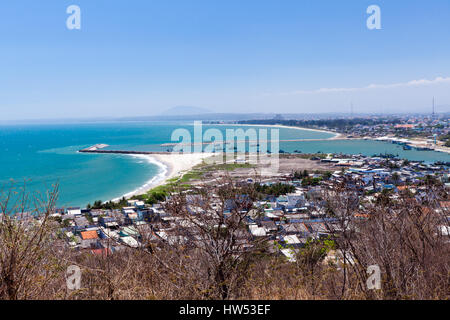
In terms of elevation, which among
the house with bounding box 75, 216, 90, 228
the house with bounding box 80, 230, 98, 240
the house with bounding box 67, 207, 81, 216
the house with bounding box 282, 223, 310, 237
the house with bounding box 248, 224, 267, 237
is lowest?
the house with bounding box 67, 207, 81, 216

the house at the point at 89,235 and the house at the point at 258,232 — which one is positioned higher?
the house at the point at 258,232

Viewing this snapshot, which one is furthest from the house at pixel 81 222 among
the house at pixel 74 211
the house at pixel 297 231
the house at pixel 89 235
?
the house at pixel 297 231

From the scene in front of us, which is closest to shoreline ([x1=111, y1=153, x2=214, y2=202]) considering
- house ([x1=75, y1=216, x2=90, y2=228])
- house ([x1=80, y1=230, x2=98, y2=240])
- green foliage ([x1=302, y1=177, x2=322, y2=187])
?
house ([x1=75, y1=216, x2=90, y2=228])

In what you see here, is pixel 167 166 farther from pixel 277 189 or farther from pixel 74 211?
pixel 74 211

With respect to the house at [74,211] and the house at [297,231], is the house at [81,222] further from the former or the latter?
the house at [297,231]

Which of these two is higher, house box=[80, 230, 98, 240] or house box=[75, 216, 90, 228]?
house box=[80, 230, 98, 240]

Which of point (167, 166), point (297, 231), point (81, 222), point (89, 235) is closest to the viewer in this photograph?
point (297, 231)

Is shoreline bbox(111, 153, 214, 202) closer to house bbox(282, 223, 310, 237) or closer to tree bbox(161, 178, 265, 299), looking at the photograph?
house bbox(282, 223, 310, 237)

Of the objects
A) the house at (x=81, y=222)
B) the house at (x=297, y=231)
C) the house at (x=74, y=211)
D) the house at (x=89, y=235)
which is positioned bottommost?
the house at (x=74, y=211)

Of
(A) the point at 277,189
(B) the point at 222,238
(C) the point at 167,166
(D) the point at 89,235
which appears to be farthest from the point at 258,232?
(C) the point at 167,166
